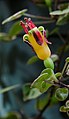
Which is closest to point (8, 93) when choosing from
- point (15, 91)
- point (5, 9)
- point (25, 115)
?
point (15, 91)

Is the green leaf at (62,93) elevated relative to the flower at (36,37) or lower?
lower

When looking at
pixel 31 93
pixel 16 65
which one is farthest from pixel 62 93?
pixel 16 65

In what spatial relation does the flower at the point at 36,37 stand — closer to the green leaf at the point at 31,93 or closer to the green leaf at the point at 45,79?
the green leaf at the point at 45,79

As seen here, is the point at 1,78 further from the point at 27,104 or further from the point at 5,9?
the point at 5,9

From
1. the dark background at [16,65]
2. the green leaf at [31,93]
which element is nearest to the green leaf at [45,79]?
the green leaf at [31,93]

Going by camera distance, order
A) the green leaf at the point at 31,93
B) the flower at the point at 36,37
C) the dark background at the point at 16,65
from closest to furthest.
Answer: the flower at the point at 36,37 < the green leaf at the point at 31,93 < the dark background at the point at 16,65

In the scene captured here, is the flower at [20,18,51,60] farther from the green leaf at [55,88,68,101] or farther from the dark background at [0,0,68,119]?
the dark background at [0,0,68,119]

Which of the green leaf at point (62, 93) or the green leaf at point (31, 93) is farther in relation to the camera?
the green leaf at point (31, 93)

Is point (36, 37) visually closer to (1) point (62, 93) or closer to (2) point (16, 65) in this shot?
(1) point (62, 93)
